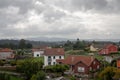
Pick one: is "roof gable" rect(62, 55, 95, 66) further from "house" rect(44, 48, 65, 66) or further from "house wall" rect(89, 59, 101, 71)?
"house" rect(44, 48, 65, 66)

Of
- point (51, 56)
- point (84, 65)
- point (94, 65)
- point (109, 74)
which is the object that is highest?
point (51, 56)

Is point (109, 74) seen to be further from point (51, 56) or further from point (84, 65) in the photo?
point (51, 56)

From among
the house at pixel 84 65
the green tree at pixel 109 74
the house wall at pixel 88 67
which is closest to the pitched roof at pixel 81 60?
the house at pixel 84 65

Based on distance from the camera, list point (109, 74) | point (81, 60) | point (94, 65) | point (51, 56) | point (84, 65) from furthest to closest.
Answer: point (51, 56)
point (94, 65)
point (81, 60)
point (84, 65)
point (109, 74)

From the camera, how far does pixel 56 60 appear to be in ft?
181

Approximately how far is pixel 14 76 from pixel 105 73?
711 inches

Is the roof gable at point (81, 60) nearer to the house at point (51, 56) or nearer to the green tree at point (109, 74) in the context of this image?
the house at point (51, 56)

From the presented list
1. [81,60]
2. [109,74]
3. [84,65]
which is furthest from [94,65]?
[109,74]

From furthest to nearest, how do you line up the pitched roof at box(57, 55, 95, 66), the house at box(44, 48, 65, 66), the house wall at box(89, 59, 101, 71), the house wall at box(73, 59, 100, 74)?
1. the house at box(44, 48, 65, 66)
2. the house wall at box(89, 59, 101, 71)
3. the pitched roof at box(57, 55, 95, 66)
4. the house wall at box(73, 59, 100, 74)

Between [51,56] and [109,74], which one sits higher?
[51,56]

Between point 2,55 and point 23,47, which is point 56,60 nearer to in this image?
point 2,55

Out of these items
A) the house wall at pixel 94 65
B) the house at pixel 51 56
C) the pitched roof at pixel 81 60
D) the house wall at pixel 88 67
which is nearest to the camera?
the house wall at pixel 88 67

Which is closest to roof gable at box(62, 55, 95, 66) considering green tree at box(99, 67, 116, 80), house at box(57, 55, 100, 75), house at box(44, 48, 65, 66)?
house at box(57, 55, 100, 75)

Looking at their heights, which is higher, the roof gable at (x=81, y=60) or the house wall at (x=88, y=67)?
the roof gable at (x=81, y=60)
